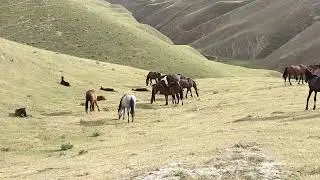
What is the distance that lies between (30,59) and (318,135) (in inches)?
1533

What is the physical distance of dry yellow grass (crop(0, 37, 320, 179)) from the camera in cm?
2061

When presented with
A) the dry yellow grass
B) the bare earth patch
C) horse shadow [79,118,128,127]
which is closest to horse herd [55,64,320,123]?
horse shadow [79,118,128,127]

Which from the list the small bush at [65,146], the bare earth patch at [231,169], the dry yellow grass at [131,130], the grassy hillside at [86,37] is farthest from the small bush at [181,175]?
the grassy hillside at [86,37]

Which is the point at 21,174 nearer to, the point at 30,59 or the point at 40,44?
the point at 30,59

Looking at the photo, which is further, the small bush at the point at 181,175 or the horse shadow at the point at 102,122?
the horse shadow at the point at 102,122

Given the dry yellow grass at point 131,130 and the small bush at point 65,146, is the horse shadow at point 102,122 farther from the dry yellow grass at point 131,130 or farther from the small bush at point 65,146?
the small bush at point 65,146

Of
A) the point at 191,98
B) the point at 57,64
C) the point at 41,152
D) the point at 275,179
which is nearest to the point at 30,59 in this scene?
the point at 57,64

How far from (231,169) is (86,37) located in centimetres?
8475

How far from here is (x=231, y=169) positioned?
59.1ft

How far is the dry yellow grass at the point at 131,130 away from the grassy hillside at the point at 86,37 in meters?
40.6

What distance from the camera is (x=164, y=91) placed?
43.3 metres

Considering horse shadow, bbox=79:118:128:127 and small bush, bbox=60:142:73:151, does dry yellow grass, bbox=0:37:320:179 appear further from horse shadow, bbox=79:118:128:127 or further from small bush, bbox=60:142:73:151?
small bush, bbox=60:142:73:151

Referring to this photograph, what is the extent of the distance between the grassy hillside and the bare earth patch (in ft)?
Result: 226

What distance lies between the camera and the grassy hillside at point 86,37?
307 feet
